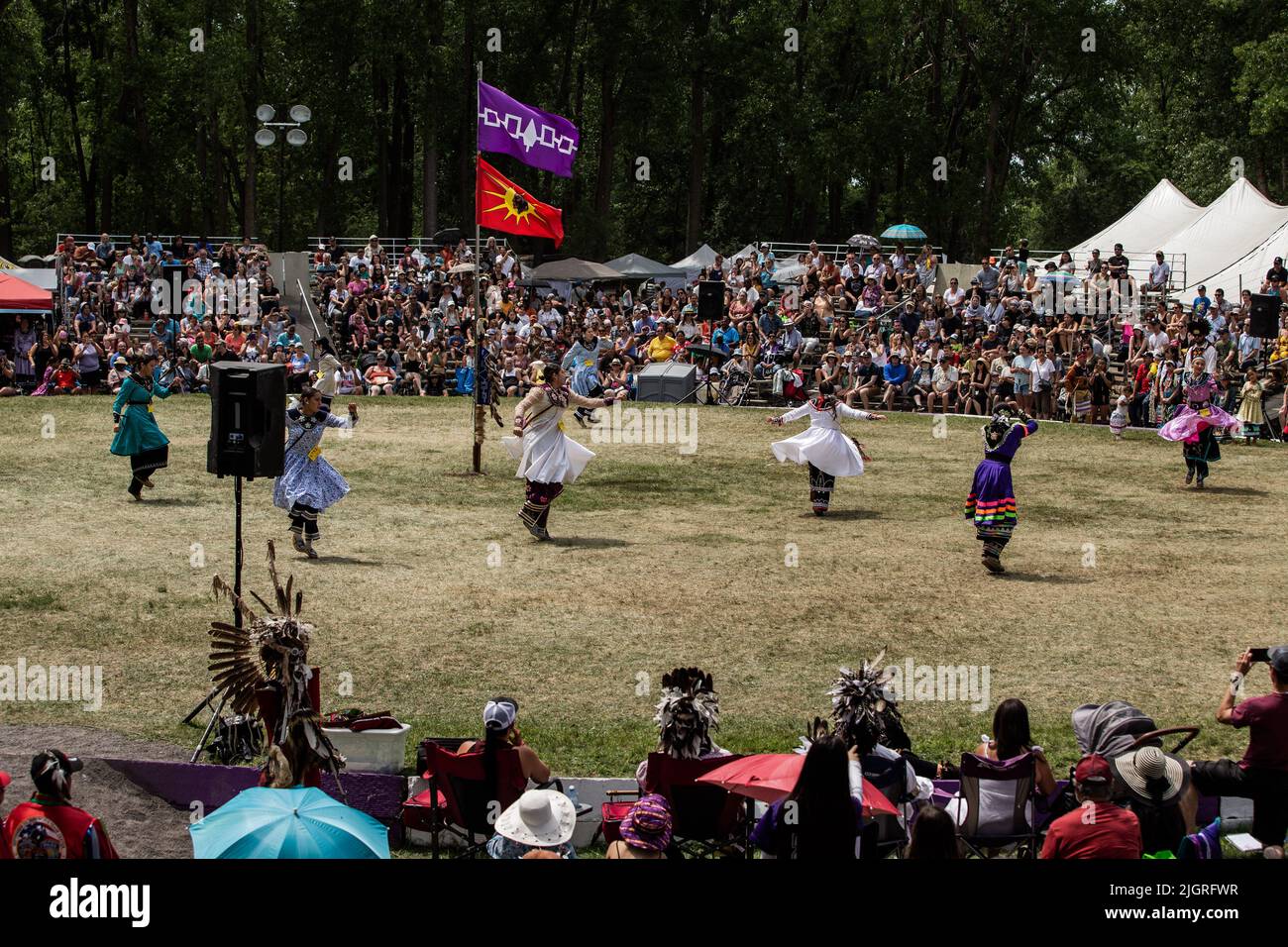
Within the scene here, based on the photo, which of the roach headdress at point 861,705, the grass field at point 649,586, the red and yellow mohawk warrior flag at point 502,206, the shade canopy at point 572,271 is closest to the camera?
the roach headdress at point 861,705

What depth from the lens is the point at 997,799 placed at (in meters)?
8.39

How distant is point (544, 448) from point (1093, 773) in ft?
35.1

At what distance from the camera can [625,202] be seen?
6153cm

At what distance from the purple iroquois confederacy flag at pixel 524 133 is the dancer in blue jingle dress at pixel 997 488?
8340 mm

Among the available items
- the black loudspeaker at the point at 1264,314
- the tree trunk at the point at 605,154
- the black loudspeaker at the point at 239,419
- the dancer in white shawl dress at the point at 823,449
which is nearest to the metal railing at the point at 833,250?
the tree trunk at the point at 605,154

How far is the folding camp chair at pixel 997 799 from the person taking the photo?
8.37 m

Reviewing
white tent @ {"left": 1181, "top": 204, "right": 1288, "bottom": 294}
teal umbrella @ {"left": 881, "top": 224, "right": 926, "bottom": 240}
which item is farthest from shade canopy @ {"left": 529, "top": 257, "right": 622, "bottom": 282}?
white tent @ {"left": 1181, "top": 204, "right": 1288, "bottom": 294}

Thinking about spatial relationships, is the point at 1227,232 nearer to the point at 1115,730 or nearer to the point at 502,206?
the point at 502,206

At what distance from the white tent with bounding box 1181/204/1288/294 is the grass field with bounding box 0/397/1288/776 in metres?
10.9

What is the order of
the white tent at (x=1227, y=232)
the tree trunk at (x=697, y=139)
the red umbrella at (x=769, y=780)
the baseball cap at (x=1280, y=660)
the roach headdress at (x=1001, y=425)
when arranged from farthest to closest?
the tree trunk at (x=697, y=139), the white tent at (x=1227, y=232), the roach headdress at (x=1001, y=425), the baseball cap at (x=1280, y=660), the red umbrella at (x=769, y=780)

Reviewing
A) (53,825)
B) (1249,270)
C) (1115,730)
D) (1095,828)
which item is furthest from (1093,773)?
(1249,270)

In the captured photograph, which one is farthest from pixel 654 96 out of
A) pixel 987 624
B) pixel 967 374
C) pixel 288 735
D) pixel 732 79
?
pixel 288 735

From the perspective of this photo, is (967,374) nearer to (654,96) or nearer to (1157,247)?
(1157,247)

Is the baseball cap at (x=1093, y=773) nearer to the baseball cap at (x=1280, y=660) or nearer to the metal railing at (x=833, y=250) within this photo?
the baseball cap at (x=1280, y=660)
